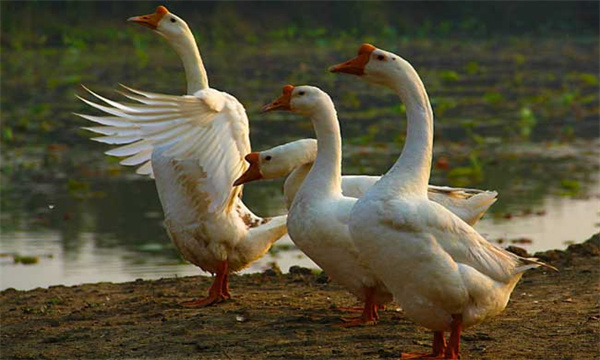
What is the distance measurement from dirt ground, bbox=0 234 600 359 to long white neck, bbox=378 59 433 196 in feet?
3.11

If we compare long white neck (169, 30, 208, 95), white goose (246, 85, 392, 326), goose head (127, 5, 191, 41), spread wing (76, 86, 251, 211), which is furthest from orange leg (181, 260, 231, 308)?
goose head (127, 5, 191, 41)

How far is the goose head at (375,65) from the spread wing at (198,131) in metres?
1.79

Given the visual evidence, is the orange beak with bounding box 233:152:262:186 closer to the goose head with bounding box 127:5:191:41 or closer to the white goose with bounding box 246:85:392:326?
the white goose with bounding box 246:85:392:326

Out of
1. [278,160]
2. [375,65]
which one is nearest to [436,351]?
[375,65]

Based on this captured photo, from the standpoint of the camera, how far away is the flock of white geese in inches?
207

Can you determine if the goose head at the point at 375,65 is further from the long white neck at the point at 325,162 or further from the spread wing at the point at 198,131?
the spread wing at the point at 198,131

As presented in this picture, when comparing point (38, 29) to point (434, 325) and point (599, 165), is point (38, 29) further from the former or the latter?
point (434, 325)

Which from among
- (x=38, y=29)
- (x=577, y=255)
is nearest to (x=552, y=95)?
(x=577, y=255)

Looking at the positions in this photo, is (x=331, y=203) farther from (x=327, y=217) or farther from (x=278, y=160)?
(x=278, y=160)

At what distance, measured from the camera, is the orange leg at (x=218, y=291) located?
7.30 meters

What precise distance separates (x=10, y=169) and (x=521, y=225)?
7376 mm

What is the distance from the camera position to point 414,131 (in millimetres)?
5547

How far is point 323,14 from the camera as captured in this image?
4509 cm

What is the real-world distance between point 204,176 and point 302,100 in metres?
1.06
